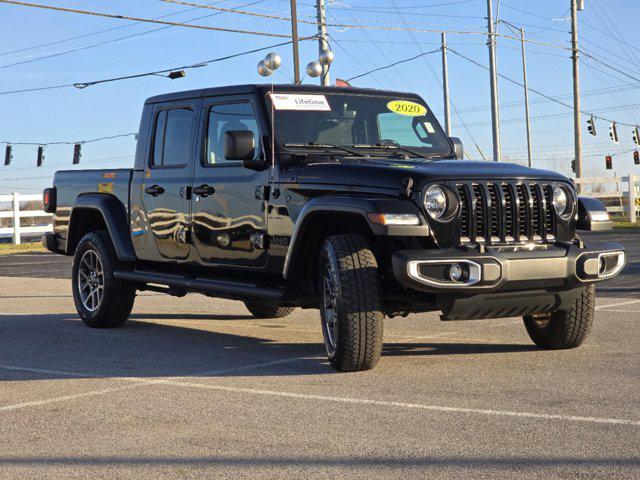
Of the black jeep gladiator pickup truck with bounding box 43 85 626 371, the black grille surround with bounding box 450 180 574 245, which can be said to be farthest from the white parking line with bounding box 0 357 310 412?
the black grille surround with bounding box 450 180 574 245

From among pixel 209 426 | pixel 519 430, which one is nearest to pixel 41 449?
pixel 209 426

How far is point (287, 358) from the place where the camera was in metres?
8.20

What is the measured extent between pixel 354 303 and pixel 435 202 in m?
0.84

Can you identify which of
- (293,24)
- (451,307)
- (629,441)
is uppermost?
(293,24)

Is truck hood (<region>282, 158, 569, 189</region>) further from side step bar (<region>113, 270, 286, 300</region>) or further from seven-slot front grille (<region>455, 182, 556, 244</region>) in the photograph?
side step bar (<region>113, 270, 286, 300</region>)

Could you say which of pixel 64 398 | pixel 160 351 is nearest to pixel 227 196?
pixel 160 351

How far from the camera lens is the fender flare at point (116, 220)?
32.6 feet

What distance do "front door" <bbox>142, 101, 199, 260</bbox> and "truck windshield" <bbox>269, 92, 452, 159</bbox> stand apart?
1100 mm

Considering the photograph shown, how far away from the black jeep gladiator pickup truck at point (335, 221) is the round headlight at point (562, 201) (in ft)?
0.04

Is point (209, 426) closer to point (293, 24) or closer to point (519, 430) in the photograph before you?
point (519, 430)

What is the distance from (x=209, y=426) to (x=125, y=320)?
16.0 ft

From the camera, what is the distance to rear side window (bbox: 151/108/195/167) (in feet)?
30.8

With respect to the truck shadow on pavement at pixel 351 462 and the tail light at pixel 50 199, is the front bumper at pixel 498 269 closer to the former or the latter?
the truck shadow on pavement at pixel 351 462

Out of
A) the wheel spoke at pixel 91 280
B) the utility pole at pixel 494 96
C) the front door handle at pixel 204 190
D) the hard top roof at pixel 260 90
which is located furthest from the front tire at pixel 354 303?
the utility pole at pixel 494 96
